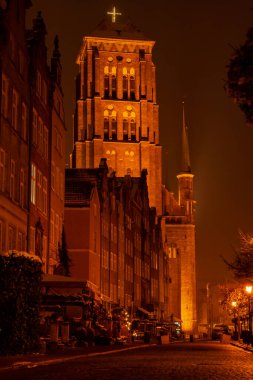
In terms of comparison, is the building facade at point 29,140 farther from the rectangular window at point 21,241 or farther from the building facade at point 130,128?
the building facade at point 130,128

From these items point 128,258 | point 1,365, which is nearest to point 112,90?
point 128,258

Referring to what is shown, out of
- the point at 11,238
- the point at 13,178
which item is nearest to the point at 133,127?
the point at 13,178

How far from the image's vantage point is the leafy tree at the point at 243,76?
11.9 metres

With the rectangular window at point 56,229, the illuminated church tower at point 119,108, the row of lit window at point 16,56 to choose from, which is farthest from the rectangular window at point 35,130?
the illuminated church tower at point 119,108

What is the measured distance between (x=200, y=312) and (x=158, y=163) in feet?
270

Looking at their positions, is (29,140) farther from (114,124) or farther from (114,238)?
(114,124)

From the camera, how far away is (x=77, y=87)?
130 m

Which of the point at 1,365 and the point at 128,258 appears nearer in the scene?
the point at 1,365

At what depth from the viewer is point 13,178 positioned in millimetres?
37406

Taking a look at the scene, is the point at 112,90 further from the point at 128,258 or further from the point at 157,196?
the point at 128,258

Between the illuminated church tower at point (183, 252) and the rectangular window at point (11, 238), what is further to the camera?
the illuminated church tower at point (183, 252)

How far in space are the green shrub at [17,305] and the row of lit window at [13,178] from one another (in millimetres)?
7763

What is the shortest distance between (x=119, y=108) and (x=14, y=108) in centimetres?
8889

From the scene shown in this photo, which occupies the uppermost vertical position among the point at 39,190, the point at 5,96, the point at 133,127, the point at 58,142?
the point at 133,127
